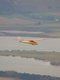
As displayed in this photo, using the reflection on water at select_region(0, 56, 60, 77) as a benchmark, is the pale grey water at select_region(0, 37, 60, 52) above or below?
above

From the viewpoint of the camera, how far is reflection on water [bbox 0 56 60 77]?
5.67ft

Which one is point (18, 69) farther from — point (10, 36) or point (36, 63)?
point (10, 36)

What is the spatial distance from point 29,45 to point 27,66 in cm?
17

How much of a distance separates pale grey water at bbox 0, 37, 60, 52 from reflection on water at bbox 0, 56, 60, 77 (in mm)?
93

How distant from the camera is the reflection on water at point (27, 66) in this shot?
1.73 meters

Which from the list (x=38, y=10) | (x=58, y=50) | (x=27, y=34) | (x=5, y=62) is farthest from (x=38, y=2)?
(x=5, y=62)

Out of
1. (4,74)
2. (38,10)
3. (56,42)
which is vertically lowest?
(4,74)

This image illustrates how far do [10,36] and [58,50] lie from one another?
418 millimetres

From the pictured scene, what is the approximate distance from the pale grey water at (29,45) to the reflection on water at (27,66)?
0.09m

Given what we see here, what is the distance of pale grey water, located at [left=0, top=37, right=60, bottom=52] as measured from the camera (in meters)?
1.74

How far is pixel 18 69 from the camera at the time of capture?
1.78 m

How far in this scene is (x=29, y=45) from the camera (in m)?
1.76

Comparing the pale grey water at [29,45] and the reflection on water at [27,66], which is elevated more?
the pale grey water at [29,45]

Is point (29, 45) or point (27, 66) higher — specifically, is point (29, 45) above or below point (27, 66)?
above
